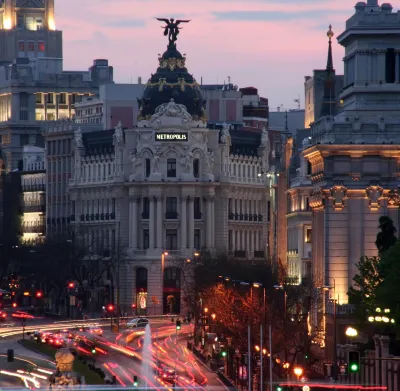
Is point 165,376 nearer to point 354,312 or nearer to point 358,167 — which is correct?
point 354,312

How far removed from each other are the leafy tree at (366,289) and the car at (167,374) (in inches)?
408

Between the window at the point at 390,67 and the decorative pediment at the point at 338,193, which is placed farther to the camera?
the window at the point at 390,67

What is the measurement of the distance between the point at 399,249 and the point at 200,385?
20.6 m

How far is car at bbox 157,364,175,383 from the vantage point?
14600 cm

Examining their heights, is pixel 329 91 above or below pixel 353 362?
above

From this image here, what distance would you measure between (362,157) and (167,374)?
22.1 meters

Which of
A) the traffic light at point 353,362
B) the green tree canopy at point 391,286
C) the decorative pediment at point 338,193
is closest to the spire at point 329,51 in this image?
the decorative pediment at point 338,193

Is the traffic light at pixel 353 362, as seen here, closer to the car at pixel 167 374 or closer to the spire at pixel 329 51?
the car at pixel 167 374

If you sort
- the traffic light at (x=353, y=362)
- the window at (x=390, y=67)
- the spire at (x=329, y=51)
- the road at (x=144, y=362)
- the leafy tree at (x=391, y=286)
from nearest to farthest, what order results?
the traffic light at (x=353, y=362)
the leafy tree at (x=391, y=286)
the road at (x=144, y=362)
the window at (x=390, y=67)
the spire at (x=329, y=51)

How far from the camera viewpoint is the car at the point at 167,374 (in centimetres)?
14600

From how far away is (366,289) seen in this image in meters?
138

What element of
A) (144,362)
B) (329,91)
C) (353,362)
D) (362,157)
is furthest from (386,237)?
(329,91)

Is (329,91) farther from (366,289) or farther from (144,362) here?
(366,289)

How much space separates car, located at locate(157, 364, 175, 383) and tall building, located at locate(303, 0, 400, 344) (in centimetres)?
1351
